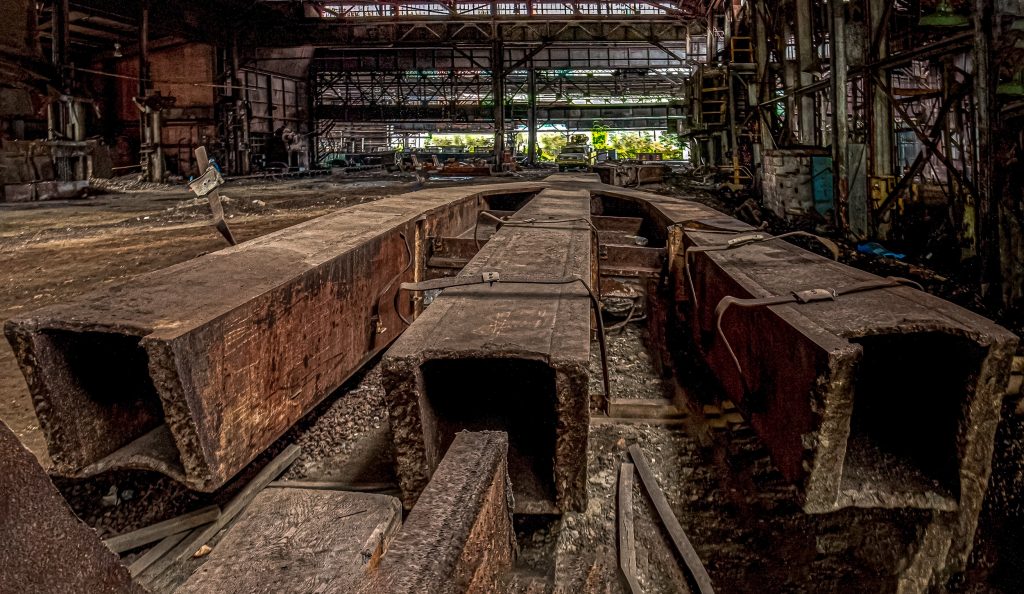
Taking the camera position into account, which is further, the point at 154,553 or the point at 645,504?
the point at 645,504

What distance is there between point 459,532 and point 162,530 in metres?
1.47

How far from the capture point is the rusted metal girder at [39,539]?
25.1 inches

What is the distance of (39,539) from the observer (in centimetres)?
67

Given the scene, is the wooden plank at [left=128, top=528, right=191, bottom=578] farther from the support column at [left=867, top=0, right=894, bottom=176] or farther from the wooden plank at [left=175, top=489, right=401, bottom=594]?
the support column at [left=867, top=0, right=894, bottom=176]

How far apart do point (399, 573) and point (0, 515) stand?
0.46 metres

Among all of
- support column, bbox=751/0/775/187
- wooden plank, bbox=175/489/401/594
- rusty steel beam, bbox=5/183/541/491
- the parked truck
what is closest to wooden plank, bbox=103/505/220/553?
rusty steel beam, bbox=5/183/541/491

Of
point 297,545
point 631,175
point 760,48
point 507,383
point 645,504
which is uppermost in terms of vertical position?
point 760,48

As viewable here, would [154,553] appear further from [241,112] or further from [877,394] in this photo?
[241,112]

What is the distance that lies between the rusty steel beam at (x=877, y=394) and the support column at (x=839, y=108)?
526 centimetres

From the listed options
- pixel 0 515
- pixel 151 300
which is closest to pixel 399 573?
pixel 0 515

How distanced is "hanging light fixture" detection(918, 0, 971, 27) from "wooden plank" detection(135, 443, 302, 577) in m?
6.36

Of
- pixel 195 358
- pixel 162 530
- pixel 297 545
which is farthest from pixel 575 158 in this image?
pixel 297 545

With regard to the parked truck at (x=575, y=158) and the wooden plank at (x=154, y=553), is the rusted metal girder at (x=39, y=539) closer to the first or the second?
the wooden plank at (x=154, y=553)

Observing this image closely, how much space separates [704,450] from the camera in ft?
8.70
